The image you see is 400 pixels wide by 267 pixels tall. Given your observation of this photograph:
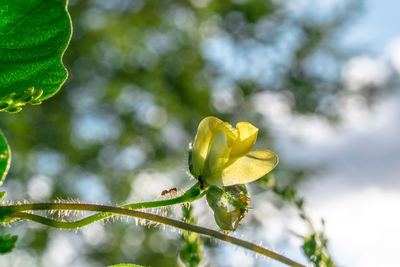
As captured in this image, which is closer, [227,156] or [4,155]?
[4,155]

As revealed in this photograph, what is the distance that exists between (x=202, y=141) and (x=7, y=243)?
0.25 meters

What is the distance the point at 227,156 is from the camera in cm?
62

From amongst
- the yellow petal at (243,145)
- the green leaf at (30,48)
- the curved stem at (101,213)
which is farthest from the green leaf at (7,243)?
the yellow petal at (243,145)

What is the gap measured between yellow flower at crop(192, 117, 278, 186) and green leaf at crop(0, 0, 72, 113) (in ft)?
0.56

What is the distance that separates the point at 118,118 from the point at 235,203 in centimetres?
731

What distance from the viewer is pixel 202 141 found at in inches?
25.1

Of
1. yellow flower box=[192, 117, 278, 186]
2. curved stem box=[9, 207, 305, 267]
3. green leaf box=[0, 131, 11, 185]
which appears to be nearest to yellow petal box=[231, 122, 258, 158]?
yellow flower box=[192, 117, 278, 186]

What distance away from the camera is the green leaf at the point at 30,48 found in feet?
1.79

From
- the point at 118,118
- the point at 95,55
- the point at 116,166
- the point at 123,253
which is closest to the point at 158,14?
the point at 95,55

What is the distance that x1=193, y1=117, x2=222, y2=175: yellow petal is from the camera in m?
0.62

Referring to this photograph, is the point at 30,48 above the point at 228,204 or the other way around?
above

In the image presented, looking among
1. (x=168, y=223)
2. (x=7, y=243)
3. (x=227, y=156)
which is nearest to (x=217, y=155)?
(x=227, y=156)

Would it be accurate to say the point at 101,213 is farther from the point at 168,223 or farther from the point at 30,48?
the point at 30,48

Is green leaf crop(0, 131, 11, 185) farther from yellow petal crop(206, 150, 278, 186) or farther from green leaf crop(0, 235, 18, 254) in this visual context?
yellow petal crop(206, 150, 278, 186)
